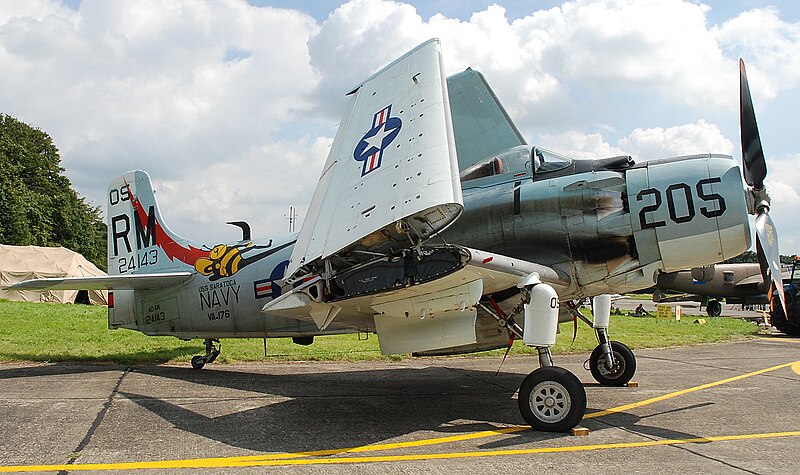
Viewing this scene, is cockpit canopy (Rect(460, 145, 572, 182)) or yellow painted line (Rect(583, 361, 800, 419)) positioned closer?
yellow painted line (Rect(583, 361, 800, 419))

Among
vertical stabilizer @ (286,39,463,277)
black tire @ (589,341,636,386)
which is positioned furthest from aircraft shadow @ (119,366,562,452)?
vertical stabilizer @ (286,39,463,277)

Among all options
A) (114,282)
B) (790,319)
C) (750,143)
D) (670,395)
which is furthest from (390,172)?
(790,319)

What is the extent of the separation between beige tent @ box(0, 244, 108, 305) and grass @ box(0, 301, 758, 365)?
45.8ft

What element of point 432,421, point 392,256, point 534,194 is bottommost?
point 432,421

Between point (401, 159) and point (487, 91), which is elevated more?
point (487, 91)

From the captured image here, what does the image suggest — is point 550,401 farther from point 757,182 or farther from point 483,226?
point 757,182

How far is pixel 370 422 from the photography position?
271 inches

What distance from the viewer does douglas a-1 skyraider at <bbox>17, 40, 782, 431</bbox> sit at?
6070 mm

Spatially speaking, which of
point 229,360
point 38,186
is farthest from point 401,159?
point 38,186

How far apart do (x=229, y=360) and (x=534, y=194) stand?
7.63 m

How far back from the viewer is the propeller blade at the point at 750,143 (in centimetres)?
684

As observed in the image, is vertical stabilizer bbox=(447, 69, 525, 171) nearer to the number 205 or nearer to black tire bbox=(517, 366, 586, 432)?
the number 205

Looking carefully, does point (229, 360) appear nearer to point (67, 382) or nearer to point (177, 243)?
point (177, 243)

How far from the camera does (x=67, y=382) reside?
9.03 meters
